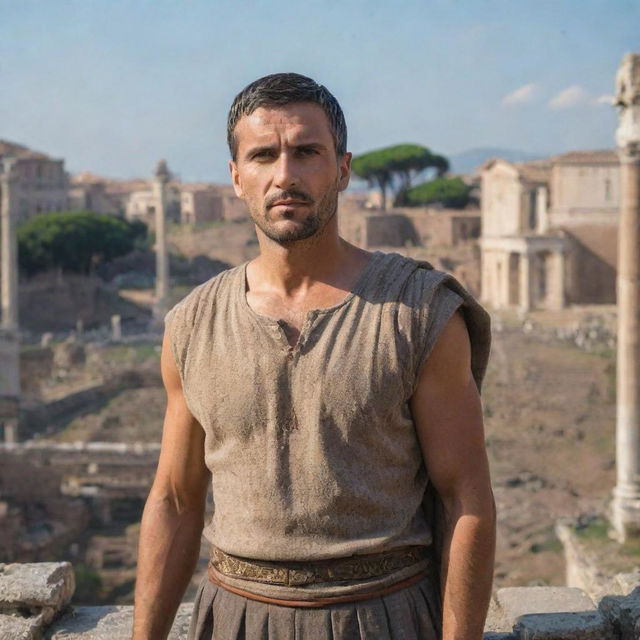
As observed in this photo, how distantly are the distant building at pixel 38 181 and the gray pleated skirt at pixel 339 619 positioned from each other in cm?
4143

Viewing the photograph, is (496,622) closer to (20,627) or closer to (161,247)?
(20,627)

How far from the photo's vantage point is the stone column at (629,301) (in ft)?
26.2

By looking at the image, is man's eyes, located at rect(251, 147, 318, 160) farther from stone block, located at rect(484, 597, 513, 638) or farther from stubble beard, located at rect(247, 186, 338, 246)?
stone block, located at rect(484, 597, 513, 638)

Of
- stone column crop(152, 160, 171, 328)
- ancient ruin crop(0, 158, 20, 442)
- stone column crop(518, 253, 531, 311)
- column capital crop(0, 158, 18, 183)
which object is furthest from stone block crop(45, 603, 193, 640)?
stone column crop(152, 160, 171, 328)

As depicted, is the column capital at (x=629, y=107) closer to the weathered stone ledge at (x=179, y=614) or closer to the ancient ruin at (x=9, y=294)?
the weathered stone ledge at (x=179, y=614)

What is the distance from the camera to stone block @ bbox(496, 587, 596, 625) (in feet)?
8.50

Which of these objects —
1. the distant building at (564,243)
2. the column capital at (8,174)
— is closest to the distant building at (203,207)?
the distant building at (564,243)

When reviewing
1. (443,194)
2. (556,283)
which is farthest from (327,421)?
(443,194)

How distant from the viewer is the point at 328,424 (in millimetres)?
1812

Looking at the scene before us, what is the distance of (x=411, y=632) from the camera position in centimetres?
181

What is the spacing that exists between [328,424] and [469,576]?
1.06ft

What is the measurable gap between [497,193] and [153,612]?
30963 millimetres

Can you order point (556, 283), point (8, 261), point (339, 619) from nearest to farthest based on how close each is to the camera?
point (339, 619)
point (8, 261)
point (556, 283)

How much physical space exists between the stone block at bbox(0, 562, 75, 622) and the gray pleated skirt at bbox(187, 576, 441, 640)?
0.83 metres
